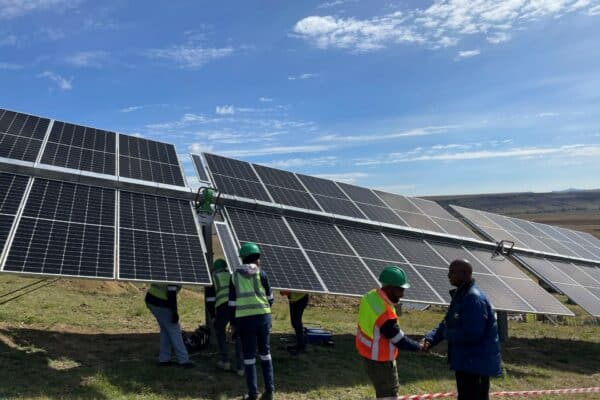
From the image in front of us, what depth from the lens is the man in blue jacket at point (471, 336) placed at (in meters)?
4.95

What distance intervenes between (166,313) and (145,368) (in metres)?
0.99

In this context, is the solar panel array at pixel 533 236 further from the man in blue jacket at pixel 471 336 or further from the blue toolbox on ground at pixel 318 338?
the man in blue jacket at pixel 471 336

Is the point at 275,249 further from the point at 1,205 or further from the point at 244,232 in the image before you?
the point at 1,205

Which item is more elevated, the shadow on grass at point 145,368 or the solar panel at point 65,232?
the solar panel at point 65,232

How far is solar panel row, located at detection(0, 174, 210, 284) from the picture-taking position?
6.78 m

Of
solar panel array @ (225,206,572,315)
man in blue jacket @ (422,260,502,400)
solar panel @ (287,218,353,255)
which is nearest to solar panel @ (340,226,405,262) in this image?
solar panel array @ (225,206,572,315)

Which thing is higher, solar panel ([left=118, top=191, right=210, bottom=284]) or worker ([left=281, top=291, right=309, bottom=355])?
solar panel ([left=118, top=191, right=210, bottom=284])

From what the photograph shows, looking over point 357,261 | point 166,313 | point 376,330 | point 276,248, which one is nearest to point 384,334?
point 376,330

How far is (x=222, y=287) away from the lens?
8.22 m

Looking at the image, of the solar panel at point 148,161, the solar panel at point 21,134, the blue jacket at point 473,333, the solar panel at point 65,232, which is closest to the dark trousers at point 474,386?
the blue jacket at point 473,333

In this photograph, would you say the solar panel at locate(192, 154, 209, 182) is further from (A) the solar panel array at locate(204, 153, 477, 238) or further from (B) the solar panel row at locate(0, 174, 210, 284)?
(B) the solar panel row at locate(0, 174, 210, 284)

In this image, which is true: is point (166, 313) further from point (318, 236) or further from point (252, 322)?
point (318, 236)

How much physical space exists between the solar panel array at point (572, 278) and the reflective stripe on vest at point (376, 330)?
9.78 meters

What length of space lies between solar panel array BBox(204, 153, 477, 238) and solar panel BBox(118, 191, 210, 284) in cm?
156
